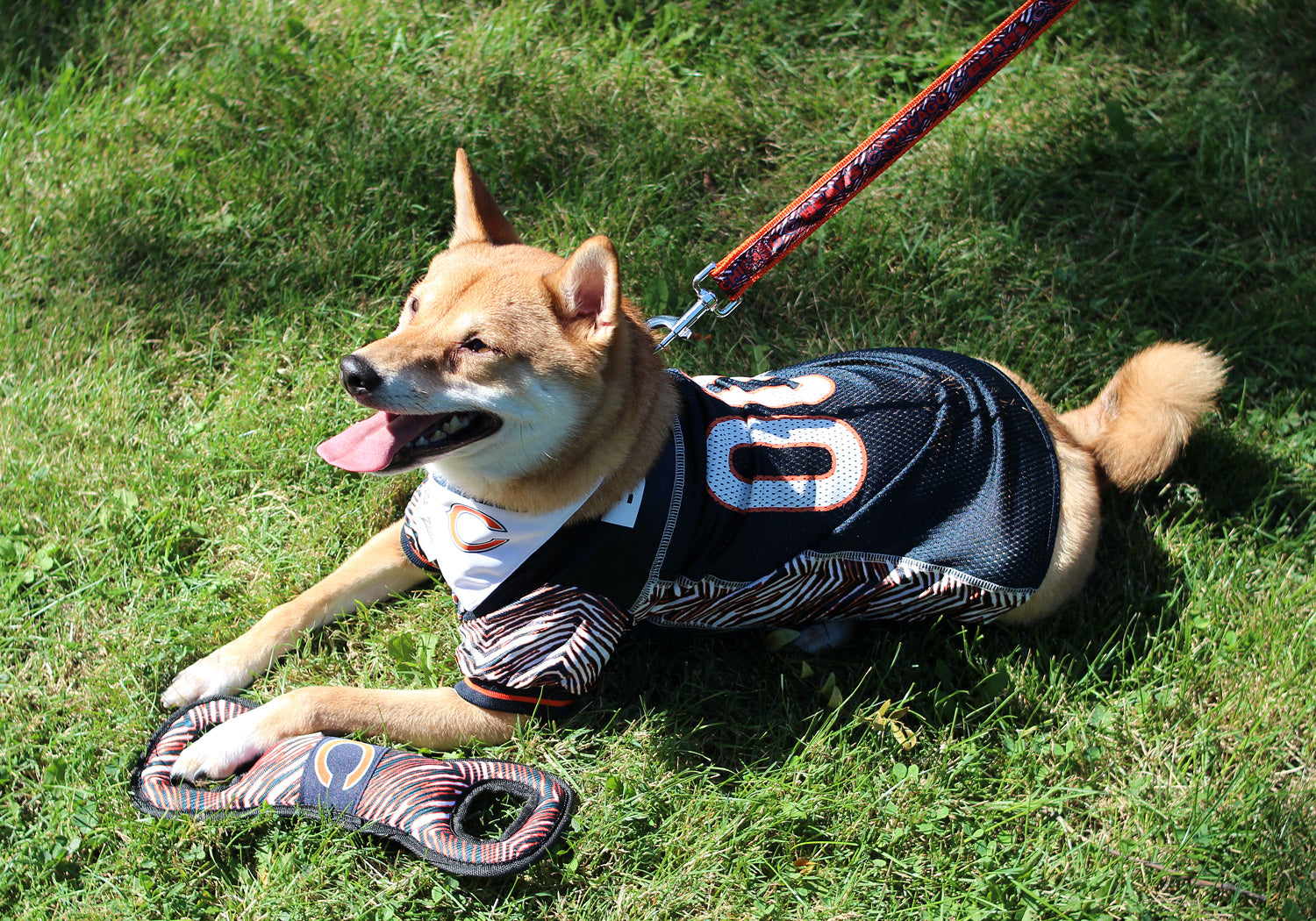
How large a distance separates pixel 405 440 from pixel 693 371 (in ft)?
5.49

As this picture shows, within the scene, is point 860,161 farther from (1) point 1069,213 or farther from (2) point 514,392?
(1) point 1069,213

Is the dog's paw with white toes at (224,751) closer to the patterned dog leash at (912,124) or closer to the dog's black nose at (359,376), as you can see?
the dog's black nose at (359,376)

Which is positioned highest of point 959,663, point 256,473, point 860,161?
point 860,161

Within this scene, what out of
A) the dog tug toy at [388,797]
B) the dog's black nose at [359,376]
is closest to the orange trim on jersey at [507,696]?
the dog tug toy at [388,797]

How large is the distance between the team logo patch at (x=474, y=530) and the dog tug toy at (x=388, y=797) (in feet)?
2.24

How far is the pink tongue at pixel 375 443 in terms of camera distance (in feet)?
8.74

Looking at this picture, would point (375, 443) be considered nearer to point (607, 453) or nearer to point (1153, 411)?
point (607, 453)

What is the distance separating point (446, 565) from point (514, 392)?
0.60 m

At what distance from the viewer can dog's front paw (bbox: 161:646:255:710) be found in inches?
121

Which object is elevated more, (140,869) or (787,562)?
(787,562)

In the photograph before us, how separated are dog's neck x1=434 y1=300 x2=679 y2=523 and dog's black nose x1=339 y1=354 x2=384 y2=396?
0.36m

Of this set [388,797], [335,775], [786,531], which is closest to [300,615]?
[335,775]

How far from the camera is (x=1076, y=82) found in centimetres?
472

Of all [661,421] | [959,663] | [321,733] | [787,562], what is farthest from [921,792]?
[321,733]
